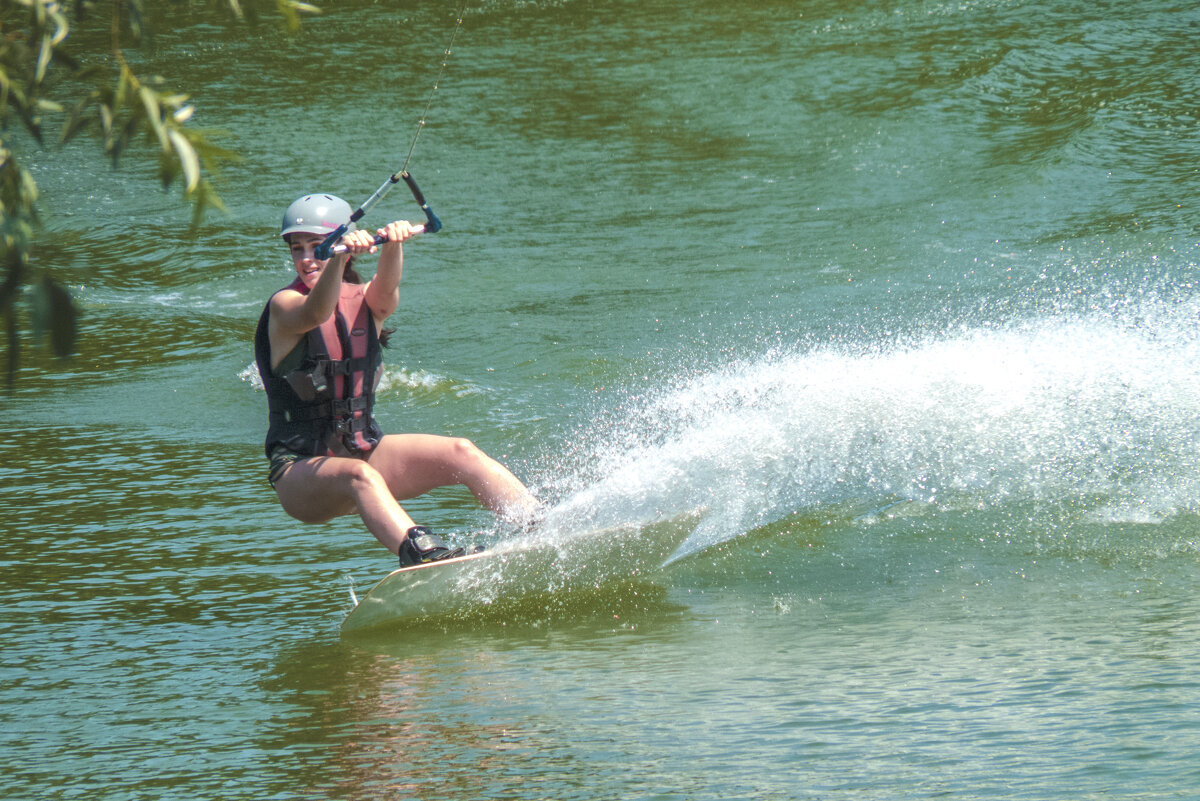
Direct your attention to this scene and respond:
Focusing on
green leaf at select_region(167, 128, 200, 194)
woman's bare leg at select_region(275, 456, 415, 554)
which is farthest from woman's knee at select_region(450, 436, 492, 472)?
green leaf at select_region(167, 128, 200, 194)

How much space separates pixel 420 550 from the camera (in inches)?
200

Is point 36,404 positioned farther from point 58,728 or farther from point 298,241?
point 58,728

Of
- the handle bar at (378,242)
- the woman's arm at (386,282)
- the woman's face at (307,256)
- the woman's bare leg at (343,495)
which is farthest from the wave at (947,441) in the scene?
the woman's face at (307,256)

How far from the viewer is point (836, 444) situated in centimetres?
645

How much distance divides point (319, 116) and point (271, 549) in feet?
50.9

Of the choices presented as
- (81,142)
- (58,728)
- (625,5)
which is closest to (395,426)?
(58,728)

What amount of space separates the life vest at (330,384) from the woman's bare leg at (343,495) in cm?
17

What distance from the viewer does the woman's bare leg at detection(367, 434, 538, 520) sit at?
17.6 ft

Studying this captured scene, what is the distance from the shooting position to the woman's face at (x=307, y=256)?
542cm

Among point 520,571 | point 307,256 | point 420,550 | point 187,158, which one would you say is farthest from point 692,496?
point 187,158

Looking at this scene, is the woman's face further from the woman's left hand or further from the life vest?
the woman's left hand

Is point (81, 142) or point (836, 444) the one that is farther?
point (81, 142)

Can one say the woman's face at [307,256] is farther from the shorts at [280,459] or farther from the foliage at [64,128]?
the foliage at [64,128]

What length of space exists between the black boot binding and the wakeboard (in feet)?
0.13
